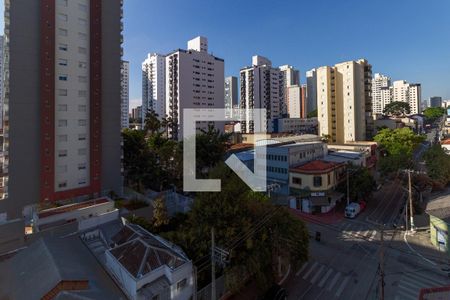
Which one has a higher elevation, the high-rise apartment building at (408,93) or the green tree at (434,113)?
the high-rise apartment building at (408,93)

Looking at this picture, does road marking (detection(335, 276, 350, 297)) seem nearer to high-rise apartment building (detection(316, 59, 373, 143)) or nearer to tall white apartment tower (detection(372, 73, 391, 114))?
high-rise apartment building (detection(316, 59, 373, 143))

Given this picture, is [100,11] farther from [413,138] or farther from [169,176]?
[413,138]

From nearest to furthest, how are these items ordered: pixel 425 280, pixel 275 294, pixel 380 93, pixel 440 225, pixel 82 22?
pixel 275 294 < pixel 425 280 < pixel 440 225 < pixel 82 22 < pixel 380 93

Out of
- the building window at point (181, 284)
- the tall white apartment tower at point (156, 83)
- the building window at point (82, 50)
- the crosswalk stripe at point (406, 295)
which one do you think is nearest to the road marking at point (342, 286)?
the crosswalk stripe at point (406, 295)

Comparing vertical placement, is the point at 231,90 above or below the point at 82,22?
above

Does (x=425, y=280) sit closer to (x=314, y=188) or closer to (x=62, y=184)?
(x=314, y=188)

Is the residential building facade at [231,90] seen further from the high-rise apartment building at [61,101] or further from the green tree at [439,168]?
the high-rise apartment building at [61,101]

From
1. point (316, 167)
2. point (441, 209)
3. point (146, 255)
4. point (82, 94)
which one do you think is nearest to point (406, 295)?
point (441, 209)
